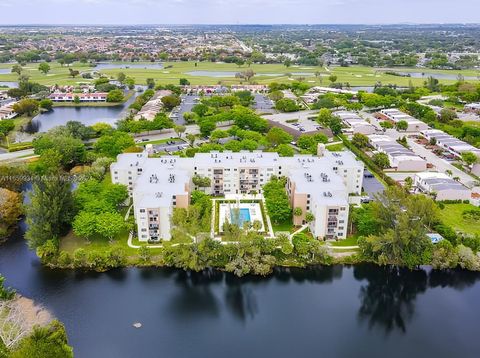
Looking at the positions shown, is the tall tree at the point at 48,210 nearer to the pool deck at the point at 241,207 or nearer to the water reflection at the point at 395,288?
the pool deck at the point at 241,207

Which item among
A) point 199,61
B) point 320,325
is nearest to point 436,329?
point 320,325

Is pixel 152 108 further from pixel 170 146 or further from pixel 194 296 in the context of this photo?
pixel 194 296

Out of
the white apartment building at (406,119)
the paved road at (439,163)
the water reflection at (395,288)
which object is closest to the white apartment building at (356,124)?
the white apartment building at (406,119)

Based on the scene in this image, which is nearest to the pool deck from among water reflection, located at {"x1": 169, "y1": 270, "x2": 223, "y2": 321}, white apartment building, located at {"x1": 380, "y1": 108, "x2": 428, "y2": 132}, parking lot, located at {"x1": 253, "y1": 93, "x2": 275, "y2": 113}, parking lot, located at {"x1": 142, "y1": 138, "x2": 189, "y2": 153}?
water reflection, located at {"x1": 169, "y1": 270, "x2": 223, "y2": 321}

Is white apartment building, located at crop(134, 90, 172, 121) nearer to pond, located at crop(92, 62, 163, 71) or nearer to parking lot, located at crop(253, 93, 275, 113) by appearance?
parking lot, located at crop(253, 93, 275, 113)

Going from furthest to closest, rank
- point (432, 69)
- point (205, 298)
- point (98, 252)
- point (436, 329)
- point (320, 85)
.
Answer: point (432, 69) < point (320, 85) < point (98, 252) < point (205, 298) < point (436, 329)

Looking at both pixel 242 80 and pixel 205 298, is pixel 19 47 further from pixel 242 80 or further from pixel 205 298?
pixel 205 298
